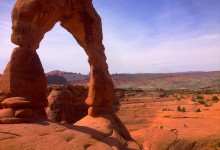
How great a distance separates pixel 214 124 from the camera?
1841 cm

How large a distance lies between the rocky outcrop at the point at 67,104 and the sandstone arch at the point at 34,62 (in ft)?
20.1

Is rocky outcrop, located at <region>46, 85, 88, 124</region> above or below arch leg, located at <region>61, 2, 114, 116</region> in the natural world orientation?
below

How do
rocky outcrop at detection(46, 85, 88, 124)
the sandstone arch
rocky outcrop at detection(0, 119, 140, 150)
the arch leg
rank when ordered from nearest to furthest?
rocky outcrop at detection(0, 119, 140, 150) → the sandstone arch → the arch leg → rocky outcrop at detection(46, 85, 88, 124)

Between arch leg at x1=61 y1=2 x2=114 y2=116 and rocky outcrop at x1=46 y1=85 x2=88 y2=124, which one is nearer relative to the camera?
arch leg at x1=61 y1=2 x2=114 y2=116

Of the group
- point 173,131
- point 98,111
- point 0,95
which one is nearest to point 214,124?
point 173,131

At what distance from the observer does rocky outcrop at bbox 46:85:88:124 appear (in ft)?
52.9

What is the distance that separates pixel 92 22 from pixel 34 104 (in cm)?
420

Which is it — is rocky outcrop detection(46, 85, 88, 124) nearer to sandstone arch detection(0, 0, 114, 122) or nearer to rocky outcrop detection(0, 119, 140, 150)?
sandstone arch detection(0, 0, 114, 122)

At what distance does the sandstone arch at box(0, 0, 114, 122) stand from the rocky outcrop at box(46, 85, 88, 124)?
6.13m

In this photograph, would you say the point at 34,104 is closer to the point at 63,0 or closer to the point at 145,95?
the point at 63,0

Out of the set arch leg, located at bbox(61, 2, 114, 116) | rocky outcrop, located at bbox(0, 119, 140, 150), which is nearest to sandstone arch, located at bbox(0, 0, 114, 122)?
arch leg, located at bbox(61, 2, 114, 116)

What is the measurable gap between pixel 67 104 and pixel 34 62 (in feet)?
29.3

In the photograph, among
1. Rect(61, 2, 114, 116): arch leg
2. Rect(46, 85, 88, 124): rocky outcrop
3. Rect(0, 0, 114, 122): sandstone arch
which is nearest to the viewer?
Rect(0, 0, 114, 122): sandstone arch

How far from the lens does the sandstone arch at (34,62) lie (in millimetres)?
7824
